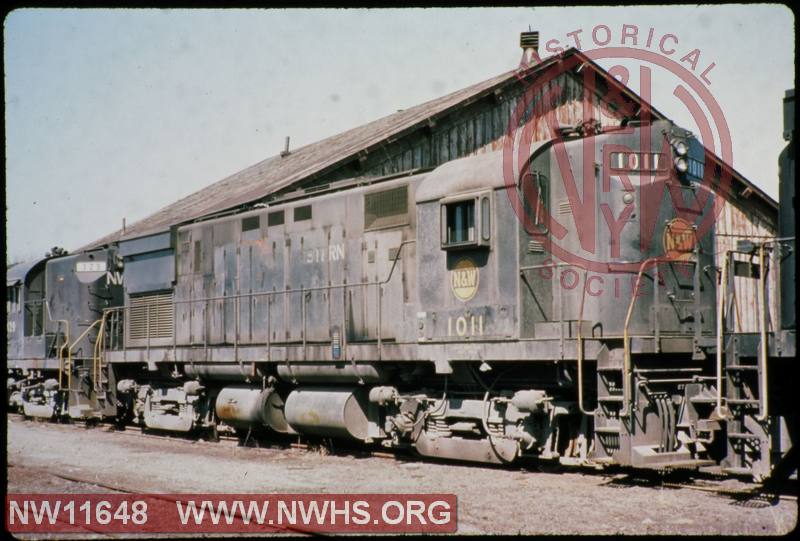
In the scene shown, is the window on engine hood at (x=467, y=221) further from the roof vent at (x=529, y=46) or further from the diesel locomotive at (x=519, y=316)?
the roof vent at (x=529, y=46)

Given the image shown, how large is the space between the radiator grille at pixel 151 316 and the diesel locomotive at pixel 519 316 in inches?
68.7

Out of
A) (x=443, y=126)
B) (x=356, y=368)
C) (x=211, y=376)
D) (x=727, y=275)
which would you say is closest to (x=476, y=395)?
(x=356, y=368)

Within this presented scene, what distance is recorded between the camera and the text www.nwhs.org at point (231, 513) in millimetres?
7578

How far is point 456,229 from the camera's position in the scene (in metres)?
11.2

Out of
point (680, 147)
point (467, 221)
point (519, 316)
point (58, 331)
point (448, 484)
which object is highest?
point (680, 147)

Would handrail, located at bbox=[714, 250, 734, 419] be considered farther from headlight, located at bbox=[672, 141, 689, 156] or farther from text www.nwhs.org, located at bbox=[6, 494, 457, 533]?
text www.nwhs.org, located at bbox=[6, 494, 457, 533]

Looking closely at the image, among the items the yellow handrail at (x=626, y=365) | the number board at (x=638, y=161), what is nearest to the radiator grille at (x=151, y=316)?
the number board at (x=638, y=161)

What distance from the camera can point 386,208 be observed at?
12.9m

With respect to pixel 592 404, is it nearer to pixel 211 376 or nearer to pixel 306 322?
pixel 306 322

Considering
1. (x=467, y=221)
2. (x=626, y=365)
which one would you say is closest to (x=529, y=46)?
(x=467, y=221)

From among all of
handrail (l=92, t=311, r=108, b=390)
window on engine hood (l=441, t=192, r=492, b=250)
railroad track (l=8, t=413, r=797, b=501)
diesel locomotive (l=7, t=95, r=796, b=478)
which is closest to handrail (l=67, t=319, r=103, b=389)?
handrail (l=92, t=311, r=108, b=390)

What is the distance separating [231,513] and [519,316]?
13.7ft

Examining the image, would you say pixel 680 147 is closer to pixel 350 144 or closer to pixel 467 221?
pixel 467 221

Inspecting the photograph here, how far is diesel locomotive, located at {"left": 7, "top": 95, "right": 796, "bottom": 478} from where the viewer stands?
942cm
